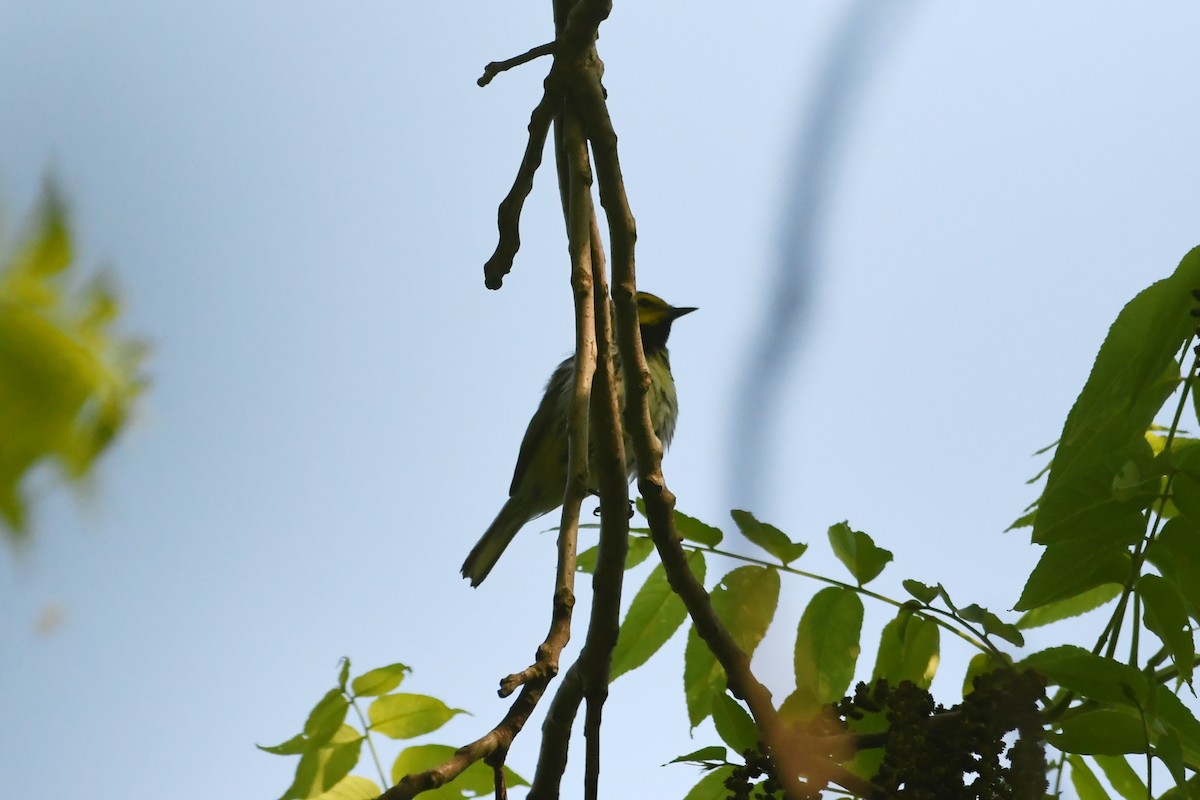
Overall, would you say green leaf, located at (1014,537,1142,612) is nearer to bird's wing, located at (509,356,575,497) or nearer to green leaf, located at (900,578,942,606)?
green leaf, located at (900,578,942,606)

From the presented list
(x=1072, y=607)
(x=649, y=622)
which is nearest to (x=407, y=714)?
(x=649, y=622)

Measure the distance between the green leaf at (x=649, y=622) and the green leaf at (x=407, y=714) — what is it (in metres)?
0.40

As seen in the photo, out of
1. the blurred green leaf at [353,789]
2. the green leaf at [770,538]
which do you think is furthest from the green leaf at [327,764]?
the green leaf at [770,538]

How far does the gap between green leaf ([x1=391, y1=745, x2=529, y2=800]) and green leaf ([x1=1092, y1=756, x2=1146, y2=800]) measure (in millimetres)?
1262

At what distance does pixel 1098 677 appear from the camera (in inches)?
71.2

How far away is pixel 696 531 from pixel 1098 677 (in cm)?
100

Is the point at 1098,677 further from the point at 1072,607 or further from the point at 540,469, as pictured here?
the point at 540,469

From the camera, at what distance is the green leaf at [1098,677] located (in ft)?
5.85

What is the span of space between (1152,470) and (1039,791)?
0.58 metres

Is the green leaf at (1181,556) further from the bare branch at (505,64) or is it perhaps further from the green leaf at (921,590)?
the bare branch at (505,64)

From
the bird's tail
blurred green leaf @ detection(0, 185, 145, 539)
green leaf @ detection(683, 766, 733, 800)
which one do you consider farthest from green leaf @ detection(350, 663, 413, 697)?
the bird's tail

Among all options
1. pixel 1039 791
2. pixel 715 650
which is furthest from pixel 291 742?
pixel 1039 791

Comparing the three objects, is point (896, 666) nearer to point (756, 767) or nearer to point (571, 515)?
point (756, 767)

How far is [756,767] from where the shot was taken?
6.90 feet
